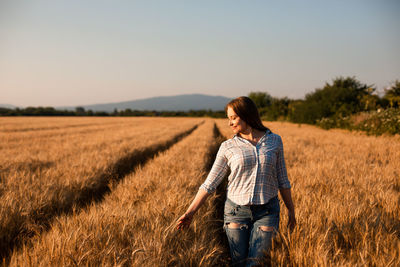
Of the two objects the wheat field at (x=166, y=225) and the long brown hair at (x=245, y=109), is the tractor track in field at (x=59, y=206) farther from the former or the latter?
the long brown hair at (x=245, y=109)

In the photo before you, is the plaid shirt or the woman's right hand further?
the plaid shirt

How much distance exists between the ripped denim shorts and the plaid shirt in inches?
3.4

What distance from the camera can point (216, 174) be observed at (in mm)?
1937

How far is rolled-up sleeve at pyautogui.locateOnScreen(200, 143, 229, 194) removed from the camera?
1.88m

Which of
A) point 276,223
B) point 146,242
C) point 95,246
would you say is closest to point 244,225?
point 276,223

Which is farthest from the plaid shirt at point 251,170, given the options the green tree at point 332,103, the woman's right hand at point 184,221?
the green tree at point 332,103

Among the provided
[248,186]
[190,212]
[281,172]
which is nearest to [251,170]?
[248,186]

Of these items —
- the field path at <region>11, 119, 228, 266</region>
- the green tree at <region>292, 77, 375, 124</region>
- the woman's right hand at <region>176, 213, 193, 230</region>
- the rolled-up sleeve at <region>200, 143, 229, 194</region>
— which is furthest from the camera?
the green tree at <region>292, 77, 375, 124</region>

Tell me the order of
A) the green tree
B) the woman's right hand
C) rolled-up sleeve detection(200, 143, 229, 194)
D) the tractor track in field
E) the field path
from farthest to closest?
1. the green tree
2. the tractor track in field
3. rolled-up sleeve detection(200, 143, 229, 194)
4. the woman's right hand
5. the field path

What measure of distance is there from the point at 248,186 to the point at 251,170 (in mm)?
140

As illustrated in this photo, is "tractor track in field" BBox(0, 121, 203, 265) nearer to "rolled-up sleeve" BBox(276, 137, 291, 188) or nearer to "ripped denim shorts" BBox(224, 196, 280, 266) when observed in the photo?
"ripped denim shorts" BBox(224, 196, 280, 266)

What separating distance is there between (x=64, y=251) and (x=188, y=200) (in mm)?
1399

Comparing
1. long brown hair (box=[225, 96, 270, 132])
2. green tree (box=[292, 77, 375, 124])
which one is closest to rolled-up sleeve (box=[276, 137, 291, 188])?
long brown hair (box=[225, 96, 270, 132])

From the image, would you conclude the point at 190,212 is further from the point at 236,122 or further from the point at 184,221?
the point at 236,122
